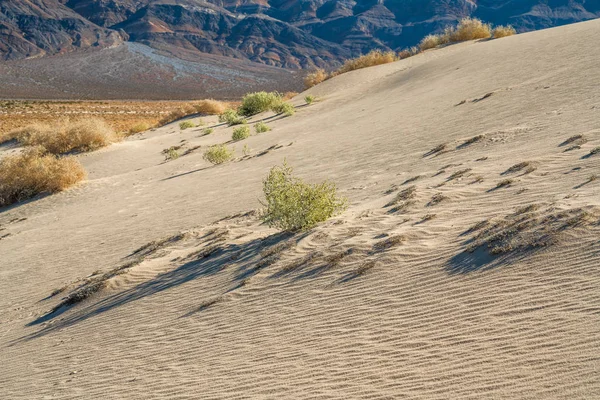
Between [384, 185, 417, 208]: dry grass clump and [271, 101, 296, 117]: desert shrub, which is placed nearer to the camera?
[384, 185, 417, 208]: dry grass clump

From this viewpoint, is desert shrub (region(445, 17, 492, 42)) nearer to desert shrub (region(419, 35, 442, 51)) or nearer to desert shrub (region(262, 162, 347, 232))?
desert shrub (region(419, 35, 442, 51))

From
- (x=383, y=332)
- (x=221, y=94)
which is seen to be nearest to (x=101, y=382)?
(x=383, y=332)

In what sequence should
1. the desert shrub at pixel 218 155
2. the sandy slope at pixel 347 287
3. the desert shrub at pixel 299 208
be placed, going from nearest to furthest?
the sandy slope at pixel 347 287 < the desert shrub at pixel 299 208 < the desert shrub at pixel 218 155

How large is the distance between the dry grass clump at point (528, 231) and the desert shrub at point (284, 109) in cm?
2006

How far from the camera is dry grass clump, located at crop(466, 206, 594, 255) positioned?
5918mm

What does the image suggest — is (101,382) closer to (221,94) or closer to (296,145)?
(296,145)

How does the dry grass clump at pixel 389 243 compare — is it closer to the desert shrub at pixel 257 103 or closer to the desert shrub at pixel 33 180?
the desert shrub at pixel 33 180

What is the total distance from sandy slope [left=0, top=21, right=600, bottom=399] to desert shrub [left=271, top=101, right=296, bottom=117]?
1131 cm

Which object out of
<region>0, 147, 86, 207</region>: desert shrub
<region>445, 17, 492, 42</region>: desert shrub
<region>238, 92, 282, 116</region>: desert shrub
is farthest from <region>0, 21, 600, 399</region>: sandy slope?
<region>445, 17, 492, 42</region>: desert shrub

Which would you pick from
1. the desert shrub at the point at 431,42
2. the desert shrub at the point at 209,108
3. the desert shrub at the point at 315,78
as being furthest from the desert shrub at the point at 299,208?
the desert shrub at the point at 315,78

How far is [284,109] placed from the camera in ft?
89.7

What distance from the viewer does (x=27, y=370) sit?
21.3 ft

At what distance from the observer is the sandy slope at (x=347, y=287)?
4582 mm

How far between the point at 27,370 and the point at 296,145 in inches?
471
